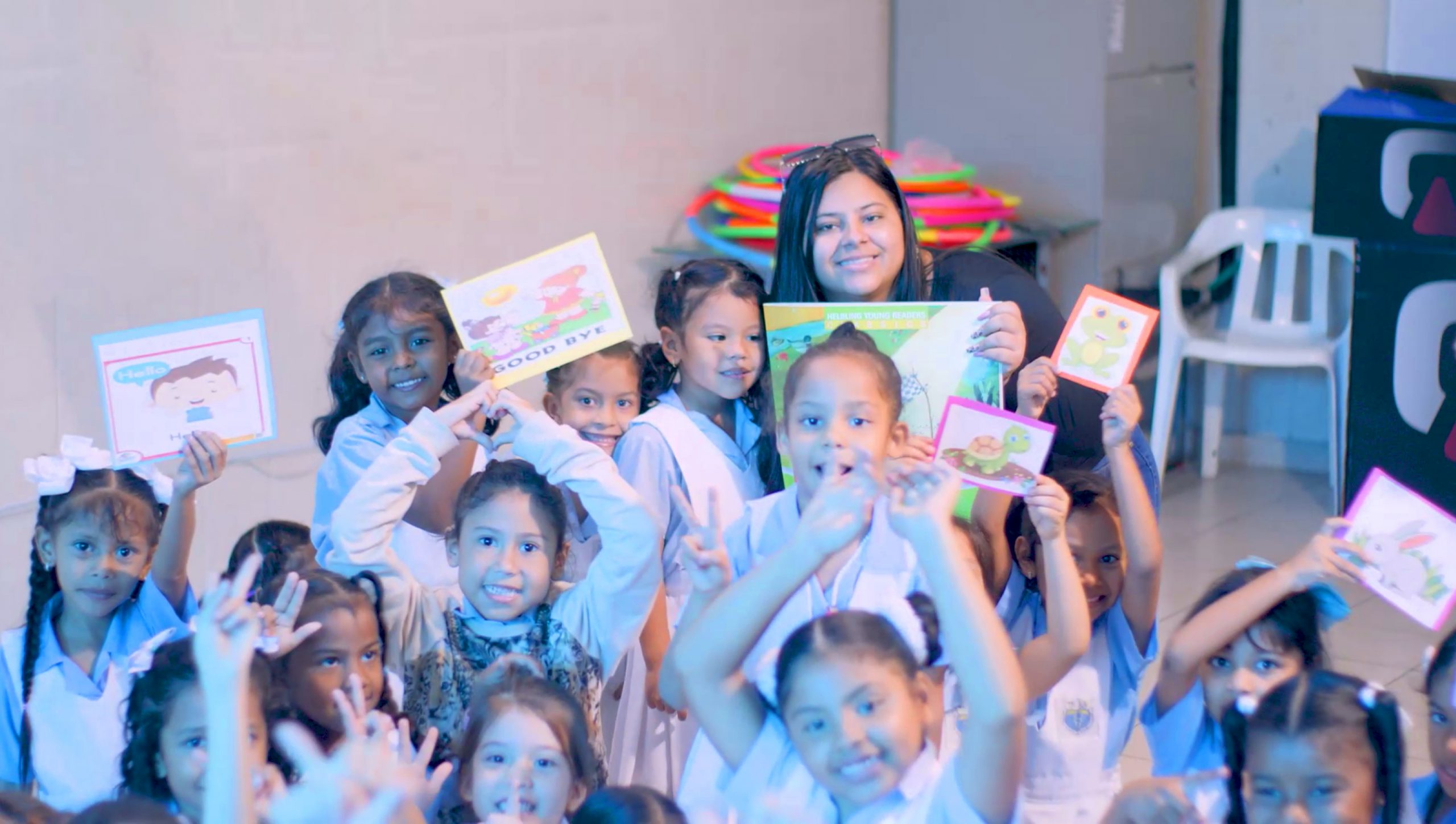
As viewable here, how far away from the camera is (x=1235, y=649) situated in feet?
7.14

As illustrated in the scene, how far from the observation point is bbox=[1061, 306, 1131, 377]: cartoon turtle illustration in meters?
2.31

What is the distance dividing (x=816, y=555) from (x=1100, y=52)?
13.0ft

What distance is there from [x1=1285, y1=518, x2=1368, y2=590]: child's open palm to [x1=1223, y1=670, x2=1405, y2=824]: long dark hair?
9.3 inches

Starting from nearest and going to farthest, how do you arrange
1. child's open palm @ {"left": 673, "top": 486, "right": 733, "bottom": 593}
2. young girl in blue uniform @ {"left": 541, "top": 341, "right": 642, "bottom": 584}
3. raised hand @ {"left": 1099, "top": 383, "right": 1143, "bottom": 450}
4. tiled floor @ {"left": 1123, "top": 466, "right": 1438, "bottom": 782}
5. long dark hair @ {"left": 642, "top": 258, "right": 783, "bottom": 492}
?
1. child's open palm @ {"left": 673, "top": 486, "right": 733, "bottom": 593}
2. raised hand @ {"left": 1099, "top": 383, "right": 1143, "bottom": 450}
3. long dark hair @ {"left": 642, "top": 258, "right": 783, "bottom": 492}
4. young girl in blue uniform @ {"left": 541, "top": 341, "right": 642, "bottom": 584}
5. tiled floor @ {"left": 1123, "top": 466, "right": 1438, "bottom": 782}

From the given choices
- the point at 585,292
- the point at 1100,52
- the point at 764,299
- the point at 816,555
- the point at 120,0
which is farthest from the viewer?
the point at 1100,52

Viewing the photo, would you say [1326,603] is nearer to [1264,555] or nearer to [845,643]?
[845,643]

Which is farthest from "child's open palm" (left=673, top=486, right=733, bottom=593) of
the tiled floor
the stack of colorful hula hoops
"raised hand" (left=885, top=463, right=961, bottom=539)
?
the stack of colorful hula hoops

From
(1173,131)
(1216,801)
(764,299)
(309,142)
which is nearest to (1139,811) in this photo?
(1216,801)

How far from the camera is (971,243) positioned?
15.7 feet

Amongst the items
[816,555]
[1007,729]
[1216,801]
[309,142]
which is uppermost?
[309,142]

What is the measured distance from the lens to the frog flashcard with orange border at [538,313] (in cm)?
244

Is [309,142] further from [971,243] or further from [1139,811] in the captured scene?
[1139,811]

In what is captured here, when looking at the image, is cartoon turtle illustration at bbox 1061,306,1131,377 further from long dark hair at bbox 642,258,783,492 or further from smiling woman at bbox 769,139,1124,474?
long dark hair at bbox 642,258,783,492

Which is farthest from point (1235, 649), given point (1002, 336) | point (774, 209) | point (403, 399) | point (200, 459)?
point (774, 209)
